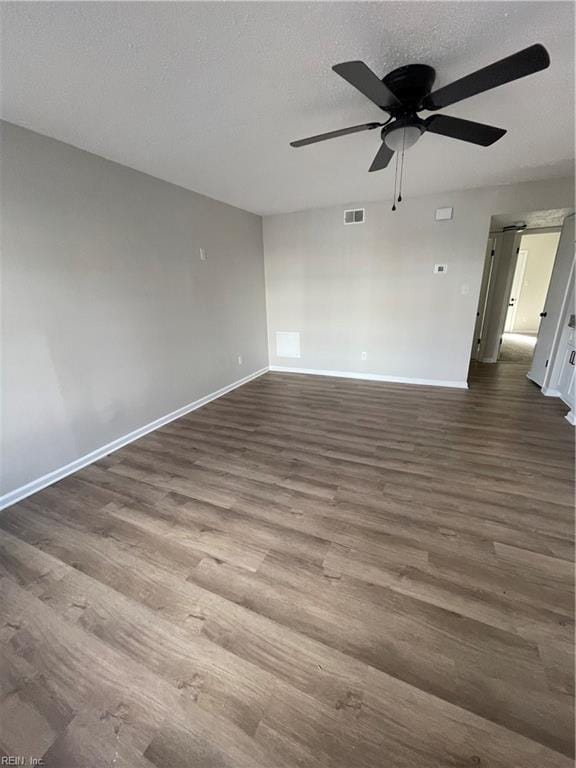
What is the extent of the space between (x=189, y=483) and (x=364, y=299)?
3.49 metres

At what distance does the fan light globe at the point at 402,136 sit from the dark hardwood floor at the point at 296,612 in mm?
2202

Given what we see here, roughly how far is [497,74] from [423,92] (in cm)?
47

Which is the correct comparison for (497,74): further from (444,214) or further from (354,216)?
(354,216)

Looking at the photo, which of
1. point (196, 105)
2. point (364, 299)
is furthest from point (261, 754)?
point (364, 299)

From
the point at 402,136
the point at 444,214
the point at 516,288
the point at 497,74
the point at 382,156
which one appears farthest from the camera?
the point at 516,288

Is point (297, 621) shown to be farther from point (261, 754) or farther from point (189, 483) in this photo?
point (189, 483)

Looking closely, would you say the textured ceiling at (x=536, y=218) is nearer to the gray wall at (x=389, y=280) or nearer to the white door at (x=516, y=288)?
the gray wall at (x=389, y=280)

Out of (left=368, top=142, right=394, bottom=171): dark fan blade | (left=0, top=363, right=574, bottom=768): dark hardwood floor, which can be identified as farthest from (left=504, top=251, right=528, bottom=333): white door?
(left=368, top=142, right=394, bottom=171): dark fan blade

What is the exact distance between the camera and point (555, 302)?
152 inches

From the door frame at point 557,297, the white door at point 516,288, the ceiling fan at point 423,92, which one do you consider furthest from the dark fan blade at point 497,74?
the white door at point 516,288

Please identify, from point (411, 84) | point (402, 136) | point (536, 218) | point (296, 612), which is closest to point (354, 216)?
point (536, 218)

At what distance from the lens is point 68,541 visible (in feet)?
5.96

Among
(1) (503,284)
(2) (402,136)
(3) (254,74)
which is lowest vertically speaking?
(1) (503,284)

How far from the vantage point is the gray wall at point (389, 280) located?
3694mm
